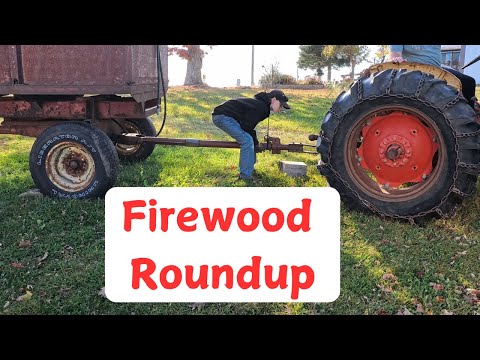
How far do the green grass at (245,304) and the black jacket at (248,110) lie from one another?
663 mm

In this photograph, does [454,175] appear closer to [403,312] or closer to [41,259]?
[403,312]

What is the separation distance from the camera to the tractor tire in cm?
379

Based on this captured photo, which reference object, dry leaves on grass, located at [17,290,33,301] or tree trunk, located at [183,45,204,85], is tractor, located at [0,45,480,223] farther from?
tree trunk, located at [183,45,204,85]

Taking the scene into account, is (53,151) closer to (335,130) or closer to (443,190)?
(335,130)

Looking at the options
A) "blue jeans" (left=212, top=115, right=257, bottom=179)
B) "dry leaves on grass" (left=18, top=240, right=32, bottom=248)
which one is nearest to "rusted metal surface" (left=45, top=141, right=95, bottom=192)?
"dry leaves on grass" (left=18, top=240, right=32, bottom=248)

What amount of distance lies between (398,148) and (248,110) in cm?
203

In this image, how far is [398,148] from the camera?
13.2ft

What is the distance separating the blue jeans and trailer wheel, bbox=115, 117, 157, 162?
1.27 meters

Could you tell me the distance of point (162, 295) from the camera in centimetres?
253

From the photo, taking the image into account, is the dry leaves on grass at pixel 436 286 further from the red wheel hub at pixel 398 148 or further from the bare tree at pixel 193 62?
the bare tree at pixel 193 62

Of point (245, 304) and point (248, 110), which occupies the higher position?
point (248, 110)

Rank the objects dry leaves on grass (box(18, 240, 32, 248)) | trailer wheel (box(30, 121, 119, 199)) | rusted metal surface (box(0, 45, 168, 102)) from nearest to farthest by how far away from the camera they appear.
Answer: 1. dry leaves on grass (box(18, 240, 32, 248))
2. rusted metal surface (box(0, 45, 168, 102))
3. trailer wheel (box(30, 121, 119, 199))

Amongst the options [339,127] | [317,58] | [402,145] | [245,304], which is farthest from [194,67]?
[245,304]

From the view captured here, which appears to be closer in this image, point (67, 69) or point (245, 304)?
point (245, 304)
